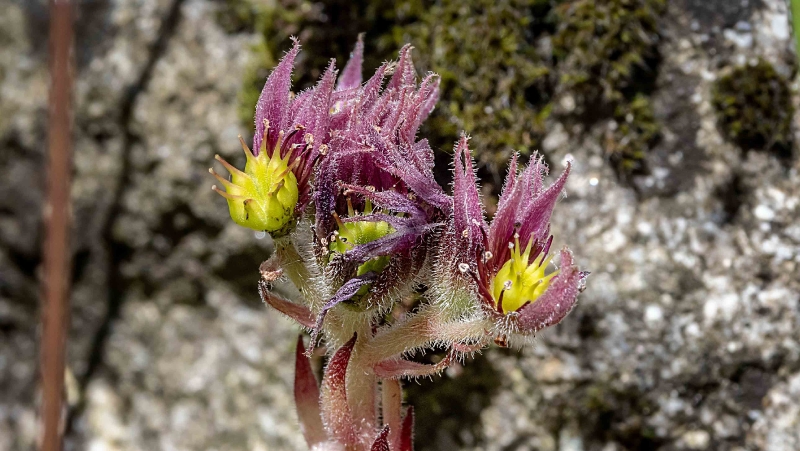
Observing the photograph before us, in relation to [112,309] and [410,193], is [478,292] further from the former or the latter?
[112,309]

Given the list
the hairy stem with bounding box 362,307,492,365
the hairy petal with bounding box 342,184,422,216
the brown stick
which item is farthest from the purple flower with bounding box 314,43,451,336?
the brown stick

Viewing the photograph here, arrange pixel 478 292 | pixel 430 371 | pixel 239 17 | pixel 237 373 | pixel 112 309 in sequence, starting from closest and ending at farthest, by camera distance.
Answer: pixel 478 292 → pixel 430 371 → pixel 239 17 → pixel 237 373 → pixel 112 309

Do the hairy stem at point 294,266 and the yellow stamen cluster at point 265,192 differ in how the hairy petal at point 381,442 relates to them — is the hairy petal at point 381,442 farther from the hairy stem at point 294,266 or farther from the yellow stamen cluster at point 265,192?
the yellow stamen cluster at point 265,192

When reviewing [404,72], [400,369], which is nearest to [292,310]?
[400,369]

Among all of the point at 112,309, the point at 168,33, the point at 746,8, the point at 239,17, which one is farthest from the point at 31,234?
the point at 746,8

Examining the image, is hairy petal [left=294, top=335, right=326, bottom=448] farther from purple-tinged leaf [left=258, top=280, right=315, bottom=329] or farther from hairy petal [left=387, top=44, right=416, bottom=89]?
hairy petal [left=387, top=44, right=416, bottom=89]

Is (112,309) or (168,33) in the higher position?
(168,33)

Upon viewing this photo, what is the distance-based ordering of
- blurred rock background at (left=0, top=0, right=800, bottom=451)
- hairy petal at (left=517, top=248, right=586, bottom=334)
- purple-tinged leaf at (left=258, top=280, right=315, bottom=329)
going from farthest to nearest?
blurred rock background at (left=0, top=0, right=800, bottom=451), purple-tinged leaf at (left=258, top=280, right=315, bottom=329), hairy petal at (left=517, top=248, right=586, bottom=334)
